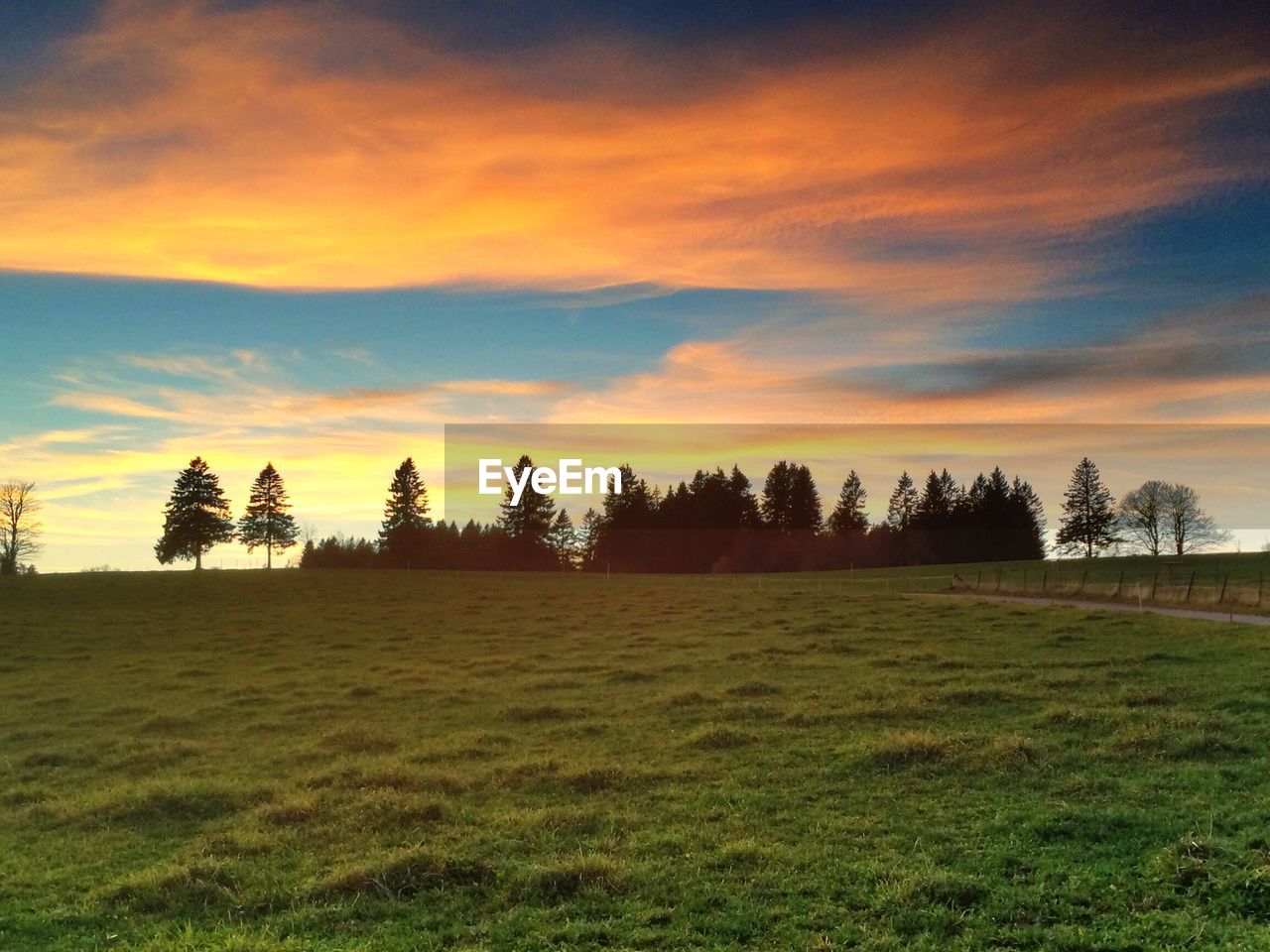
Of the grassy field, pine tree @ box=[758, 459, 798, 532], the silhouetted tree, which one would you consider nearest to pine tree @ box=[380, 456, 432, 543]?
the silhouetted tree

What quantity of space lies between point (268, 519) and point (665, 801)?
111561 mm

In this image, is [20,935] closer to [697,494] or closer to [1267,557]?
[1267,557]

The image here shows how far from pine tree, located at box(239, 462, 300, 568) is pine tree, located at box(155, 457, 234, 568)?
36.2ft

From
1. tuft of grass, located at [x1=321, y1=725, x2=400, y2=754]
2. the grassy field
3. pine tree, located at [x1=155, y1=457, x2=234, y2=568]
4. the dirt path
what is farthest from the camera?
pine tree, located at [x1=155, y1=457, x2=234, y2=568]

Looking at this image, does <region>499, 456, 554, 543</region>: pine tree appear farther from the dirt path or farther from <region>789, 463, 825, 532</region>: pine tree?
the dirt path

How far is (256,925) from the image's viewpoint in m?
9.78

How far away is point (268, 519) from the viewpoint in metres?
116

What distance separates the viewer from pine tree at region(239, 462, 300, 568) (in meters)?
115

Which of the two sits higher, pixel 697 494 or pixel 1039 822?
pixel 697 494

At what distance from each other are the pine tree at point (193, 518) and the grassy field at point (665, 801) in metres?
76.0

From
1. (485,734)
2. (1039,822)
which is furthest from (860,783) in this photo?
(485,734)

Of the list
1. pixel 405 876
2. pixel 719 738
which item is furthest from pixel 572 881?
pixel 719 738

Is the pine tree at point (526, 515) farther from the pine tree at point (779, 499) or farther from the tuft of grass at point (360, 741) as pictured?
the tuft of grass at point (360, 741)

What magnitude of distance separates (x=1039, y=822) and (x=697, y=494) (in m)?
121
